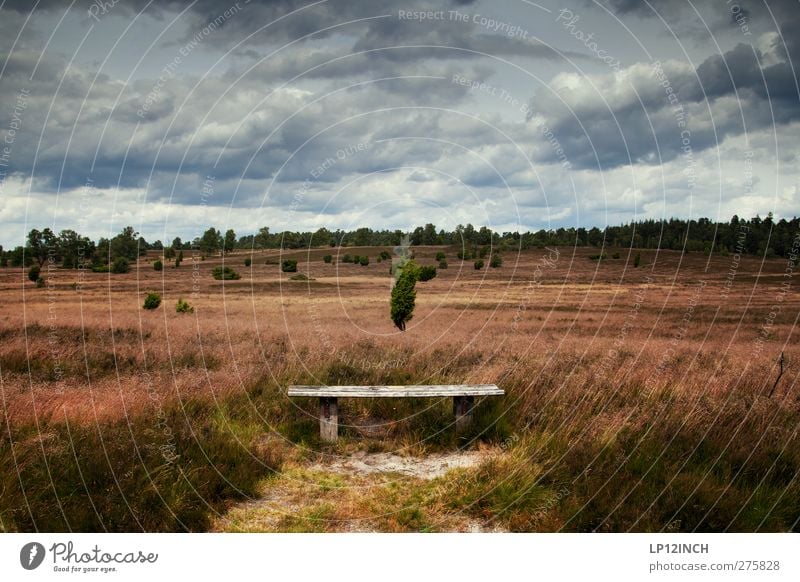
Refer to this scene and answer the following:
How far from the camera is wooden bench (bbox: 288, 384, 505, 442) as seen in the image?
801 cm

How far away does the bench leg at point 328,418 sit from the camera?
800 centimetres

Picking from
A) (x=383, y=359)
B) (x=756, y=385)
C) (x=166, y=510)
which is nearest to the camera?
(x=166, y=510)

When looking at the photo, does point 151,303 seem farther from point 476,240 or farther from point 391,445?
point 476,240

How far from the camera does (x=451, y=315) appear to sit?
31.4 meters

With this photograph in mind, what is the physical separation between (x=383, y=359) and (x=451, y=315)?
65.1 ft

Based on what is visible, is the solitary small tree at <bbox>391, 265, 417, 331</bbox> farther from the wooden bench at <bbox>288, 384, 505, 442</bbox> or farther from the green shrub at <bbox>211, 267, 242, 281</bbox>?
the green shrub at <bbox>211, 267, 242, 281</bbox>

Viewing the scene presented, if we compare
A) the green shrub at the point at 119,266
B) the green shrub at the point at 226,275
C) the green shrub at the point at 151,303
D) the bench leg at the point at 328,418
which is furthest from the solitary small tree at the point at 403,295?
the green shrub at the point at 119,266

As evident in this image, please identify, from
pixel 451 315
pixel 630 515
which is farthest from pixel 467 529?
pixel 451 315

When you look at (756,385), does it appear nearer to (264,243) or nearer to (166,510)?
(166,510)

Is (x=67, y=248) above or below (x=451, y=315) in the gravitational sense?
above
